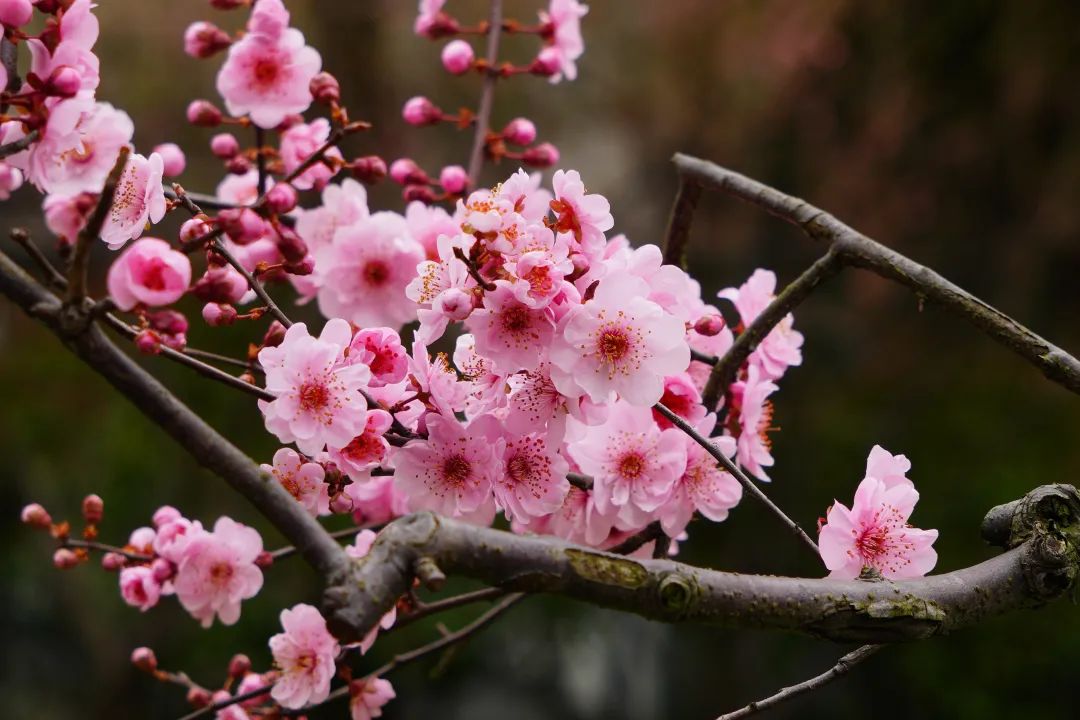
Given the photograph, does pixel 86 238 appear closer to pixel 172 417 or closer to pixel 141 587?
pixel 172 417

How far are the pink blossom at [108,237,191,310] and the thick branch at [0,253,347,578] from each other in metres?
0.07

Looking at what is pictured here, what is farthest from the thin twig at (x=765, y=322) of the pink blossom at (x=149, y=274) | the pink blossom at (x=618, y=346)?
the pink blossom at (x=149, y=274)

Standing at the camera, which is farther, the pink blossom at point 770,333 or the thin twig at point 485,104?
the thin twig at point 485,104

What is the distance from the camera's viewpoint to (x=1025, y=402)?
7.58ft

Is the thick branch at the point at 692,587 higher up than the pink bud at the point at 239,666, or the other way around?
the thick branch at the point at 692,587

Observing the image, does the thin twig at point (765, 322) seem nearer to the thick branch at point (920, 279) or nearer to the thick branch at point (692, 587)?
the thick branch at point (920, 279)

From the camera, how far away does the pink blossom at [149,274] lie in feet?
1.41

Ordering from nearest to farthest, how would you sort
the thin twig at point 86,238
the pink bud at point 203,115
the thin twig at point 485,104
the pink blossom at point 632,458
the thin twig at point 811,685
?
the thin twig at point 86,238
the thin twig at point 811,685
the pink blossom at point 632,458
the pink bud at point 203,115
the thin twig at point 485,104

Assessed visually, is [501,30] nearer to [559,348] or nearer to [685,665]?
[559,348]

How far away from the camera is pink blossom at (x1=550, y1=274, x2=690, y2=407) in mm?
505

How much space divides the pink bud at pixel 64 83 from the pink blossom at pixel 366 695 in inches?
15.1

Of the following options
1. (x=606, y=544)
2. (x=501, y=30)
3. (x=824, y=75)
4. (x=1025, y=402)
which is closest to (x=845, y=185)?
(x=824, y=75)

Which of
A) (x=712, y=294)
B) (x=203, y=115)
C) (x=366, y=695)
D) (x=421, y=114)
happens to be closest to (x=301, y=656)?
(x=366, y=695)

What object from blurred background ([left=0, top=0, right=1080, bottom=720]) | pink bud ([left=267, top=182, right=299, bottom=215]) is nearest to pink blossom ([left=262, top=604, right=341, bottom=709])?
pink bud ([left=267, top=182, right=299, bottom=215])
